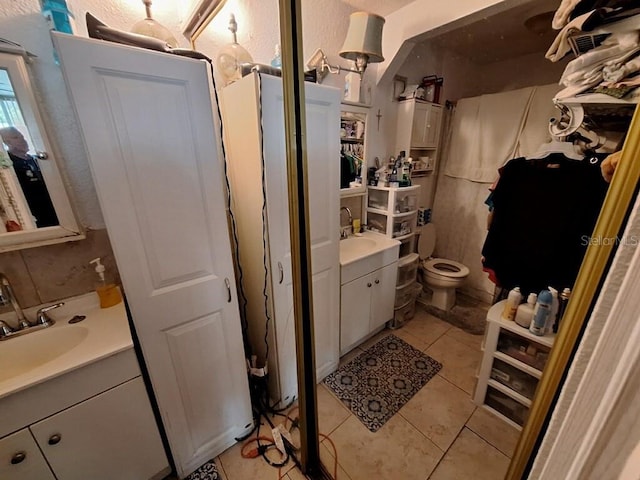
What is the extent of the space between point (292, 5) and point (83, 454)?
62.7 inches

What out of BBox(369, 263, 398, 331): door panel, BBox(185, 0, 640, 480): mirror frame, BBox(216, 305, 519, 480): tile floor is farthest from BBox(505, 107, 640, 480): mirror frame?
BBox(369, 263, 398, 331): door panel

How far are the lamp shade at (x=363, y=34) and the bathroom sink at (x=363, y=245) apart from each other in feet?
3.31

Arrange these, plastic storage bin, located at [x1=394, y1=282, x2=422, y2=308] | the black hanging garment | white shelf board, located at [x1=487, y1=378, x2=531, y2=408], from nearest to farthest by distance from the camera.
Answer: the black hanging garment → white shelf board, located at [x1=487, y1=378, x2=531, y2=408] → plastic storage bin, located at [x1=394, y1=282, x2=422, y2=308]

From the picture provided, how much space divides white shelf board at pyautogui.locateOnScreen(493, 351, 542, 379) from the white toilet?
0.78 meters

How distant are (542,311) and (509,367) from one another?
1.56 feet

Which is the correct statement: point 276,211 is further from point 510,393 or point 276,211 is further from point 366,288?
point 510,393

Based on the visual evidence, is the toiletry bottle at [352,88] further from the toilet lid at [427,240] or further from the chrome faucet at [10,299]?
the chrome faucet at [10,299]

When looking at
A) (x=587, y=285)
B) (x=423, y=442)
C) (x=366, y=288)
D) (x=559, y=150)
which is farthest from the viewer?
(x=366, y=288)

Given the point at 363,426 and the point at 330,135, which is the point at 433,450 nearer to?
the point at 363,426

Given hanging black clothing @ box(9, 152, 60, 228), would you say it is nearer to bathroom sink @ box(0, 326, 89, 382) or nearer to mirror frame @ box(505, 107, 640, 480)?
bathroom sink @ box(0, 326, 89, 382)

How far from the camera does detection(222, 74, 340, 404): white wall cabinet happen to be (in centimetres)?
106

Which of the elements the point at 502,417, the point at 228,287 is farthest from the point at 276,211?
the point at 502,417

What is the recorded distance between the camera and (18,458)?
0.76 metres

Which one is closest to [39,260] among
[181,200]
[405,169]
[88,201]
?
[88,201]
